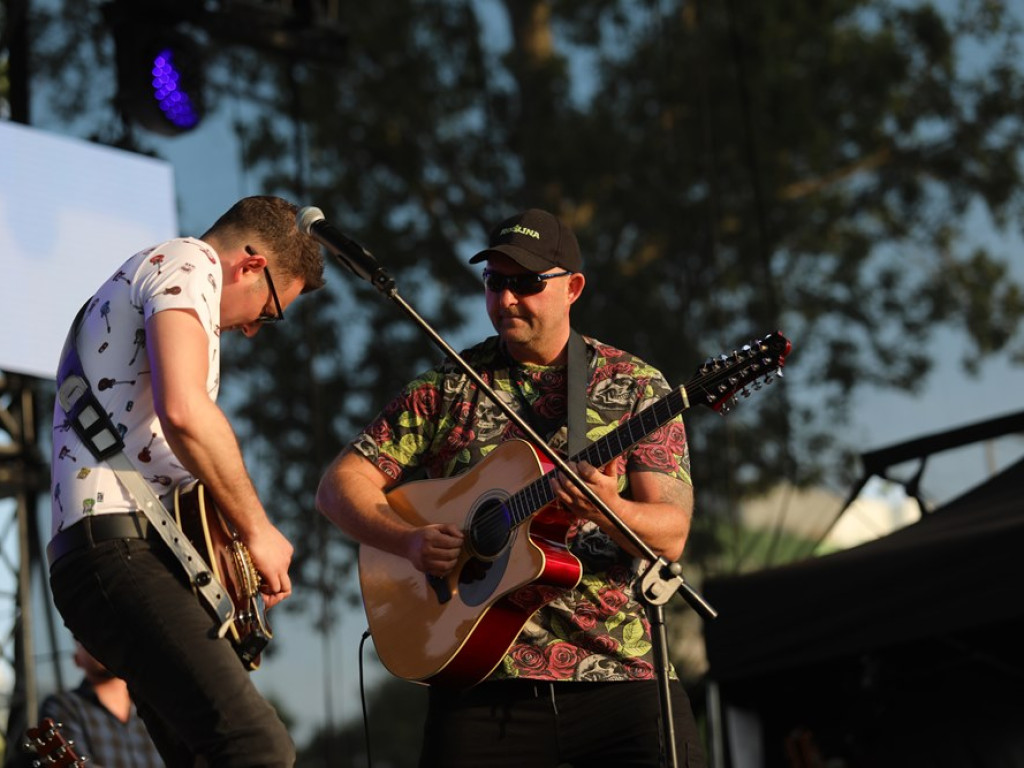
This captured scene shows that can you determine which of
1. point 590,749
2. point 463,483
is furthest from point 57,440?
point 590,749

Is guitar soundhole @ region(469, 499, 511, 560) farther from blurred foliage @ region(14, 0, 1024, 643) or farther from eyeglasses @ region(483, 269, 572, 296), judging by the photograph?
blurred foliage @ region(14, 0, 1024, 643)

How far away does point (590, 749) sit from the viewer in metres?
3.57

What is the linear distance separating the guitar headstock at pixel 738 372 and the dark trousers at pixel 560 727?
0.71 m

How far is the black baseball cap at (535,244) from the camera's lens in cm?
385

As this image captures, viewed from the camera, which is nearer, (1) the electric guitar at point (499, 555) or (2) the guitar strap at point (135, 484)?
(2) the guitar strap at point (135, 484)

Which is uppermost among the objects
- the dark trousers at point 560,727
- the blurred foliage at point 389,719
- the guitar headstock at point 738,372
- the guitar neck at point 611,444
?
the blurred foliage at point 389,719

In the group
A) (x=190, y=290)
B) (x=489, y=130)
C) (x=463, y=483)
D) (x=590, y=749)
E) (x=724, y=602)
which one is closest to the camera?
(x=190, y=290)

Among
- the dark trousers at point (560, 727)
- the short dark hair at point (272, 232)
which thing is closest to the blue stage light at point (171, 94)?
the short dark hair at point (272, 232)

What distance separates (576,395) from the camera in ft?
12.3

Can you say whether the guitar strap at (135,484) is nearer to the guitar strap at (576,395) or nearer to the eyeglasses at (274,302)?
the eyeglasses at (274,302)

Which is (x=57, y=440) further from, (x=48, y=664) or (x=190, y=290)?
(x=48, y=664)

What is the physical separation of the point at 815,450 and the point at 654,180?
307 cm

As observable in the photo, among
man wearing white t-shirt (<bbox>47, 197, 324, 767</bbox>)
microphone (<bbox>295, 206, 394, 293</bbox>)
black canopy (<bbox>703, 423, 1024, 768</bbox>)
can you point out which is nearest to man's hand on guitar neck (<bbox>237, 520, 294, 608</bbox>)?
man wearing white t-shirt (<bbox>47, 197, 324, 767</bbox>)

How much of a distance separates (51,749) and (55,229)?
3279 millimetres
